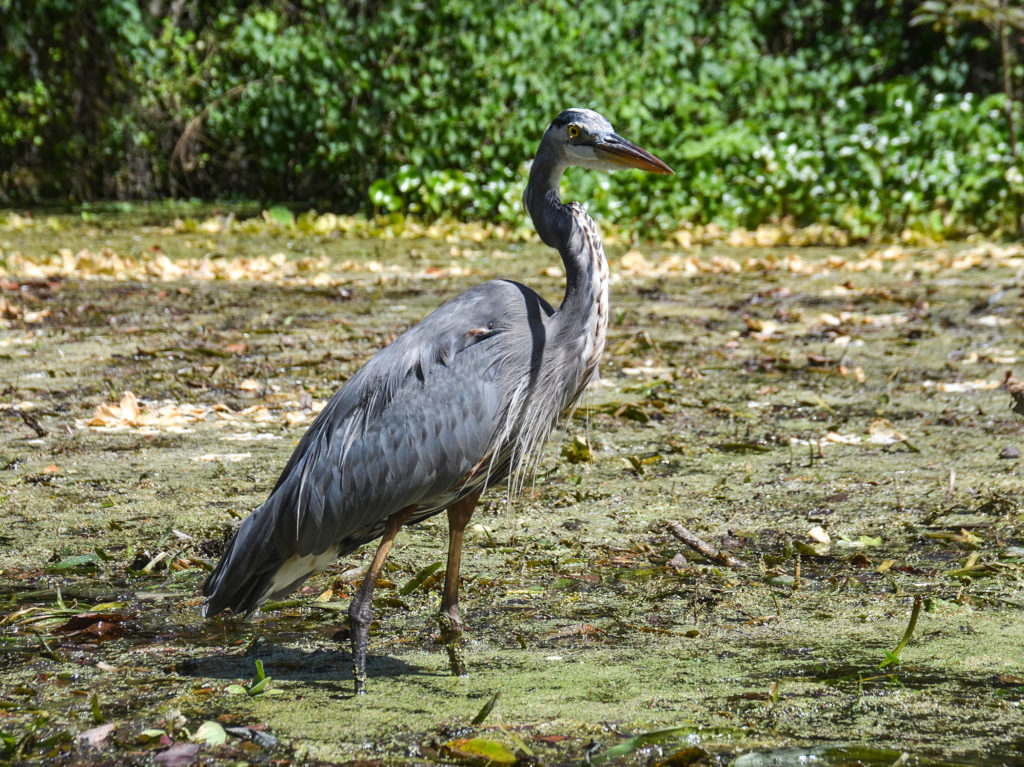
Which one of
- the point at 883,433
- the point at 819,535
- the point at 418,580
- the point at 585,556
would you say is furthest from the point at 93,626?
the point at 883,433

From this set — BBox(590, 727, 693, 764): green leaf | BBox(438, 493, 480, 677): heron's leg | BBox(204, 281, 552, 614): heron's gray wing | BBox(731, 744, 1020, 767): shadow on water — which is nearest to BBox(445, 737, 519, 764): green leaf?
BBox(590, 727, 693, 764): green leaf

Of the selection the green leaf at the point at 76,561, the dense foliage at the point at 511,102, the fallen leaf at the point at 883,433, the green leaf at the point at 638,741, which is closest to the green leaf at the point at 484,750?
the green leaf at the point at 638,741

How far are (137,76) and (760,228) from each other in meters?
Answer: 6.23

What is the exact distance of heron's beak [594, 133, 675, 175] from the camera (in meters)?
3.12

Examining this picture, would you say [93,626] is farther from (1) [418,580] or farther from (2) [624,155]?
(2) [624,155]

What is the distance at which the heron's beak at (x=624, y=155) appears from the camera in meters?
3.12

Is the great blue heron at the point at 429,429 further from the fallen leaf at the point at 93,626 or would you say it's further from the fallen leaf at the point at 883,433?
the fallen leaf at the point at 883,433

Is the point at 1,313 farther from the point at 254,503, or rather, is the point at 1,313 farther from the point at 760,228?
the point at 760,228

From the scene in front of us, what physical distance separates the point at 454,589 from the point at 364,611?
10.4 inches

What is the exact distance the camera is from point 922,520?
368cm

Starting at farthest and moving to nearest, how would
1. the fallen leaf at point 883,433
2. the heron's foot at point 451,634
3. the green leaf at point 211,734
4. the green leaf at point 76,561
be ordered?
the fallen leaf at point 883,433
the green leaf at point 76,561
the heron's foot at point 451,634
the green leaf at point 211,734

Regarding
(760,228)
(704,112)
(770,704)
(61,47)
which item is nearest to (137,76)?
(61,47)

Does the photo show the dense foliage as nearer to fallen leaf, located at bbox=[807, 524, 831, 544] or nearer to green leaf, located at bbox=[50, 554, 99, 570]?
fallen leaf, located at bbox=[807, 524, 831, 544]

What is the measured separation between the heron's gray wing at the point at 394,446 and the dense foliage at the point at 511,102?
23.1ft
